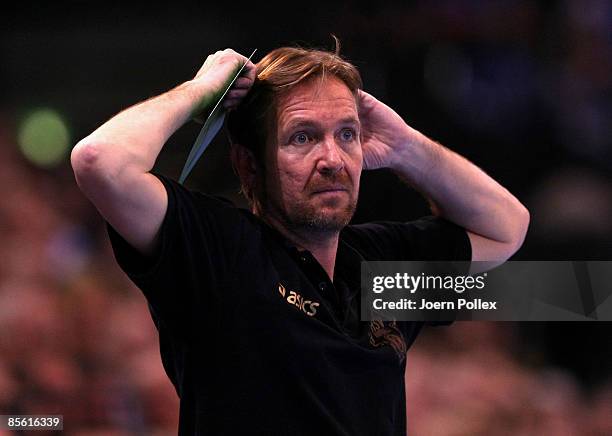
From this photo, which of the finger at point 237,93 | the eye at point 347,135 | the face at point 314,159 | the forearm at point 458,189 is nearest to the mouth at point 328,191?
the face at point 314,159

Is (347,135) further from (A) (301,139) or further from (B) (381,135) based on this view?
(B) (381,135)

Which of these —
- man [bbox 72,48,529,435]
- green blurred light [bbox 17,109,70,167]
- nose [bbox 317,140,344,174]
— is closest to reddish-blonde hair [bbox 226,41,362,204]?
man [bbox 72,48,529,435]

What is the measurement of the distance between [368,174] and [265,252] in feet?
4.17

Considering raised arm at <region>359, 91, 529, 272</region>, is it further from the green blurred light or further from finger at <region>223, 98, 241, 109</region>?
the green blurred light

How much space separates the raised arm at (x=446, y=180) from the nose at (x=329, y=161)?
9.6 inches

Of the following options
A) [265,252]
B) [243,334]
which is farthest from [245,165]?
[243,334]

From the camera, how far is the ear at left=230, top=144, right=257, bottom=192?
1.52 meters

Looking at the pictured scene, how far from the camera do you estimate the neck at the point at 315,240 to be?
57.3 inches

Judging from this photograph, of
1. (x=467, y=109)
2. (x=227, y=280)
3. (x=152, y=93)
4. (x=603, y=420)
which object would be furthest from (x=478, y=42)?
(x=227, y=280)

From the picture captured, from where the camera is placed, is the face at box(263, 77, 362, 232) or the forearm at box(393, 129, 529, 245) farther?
the forearm at box(393, 129, 529, 245)

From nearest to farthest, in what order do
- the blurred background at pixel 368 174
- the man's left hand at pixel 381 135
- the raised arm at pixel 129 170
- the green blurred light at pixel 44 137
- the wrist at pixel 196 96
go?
the raised arm at pixel 129 170 < the wrist at pixel 196 96 < the man's left hand at pixel 381 135 < the blurred background at pixel 368 174 < the green blurred light at pixel 44 137

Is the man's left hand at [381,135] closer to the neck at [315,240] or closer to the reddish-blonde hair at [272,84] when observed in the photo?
the reddish-blonde hair at [272,84]

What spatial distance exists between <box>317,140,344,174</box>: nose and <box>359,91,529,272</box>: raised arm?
0.24 meters

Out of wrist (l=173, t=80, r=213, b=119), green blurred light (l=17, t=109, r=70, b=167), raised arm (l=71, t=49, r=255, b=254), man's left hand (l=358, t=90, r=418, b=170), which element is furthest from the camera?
green blurred light (l=17, t=109, r=70, b=167)
